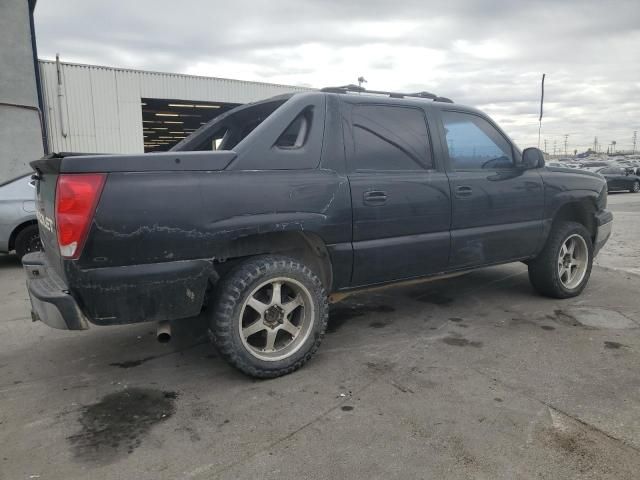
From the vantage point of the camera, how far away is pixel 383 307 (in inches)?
189

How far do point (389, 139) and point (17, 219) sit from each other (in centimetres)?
563

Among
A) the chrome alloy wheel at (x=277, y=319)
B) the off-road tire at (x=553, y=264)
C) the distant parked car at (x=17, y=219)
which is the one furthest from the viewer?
the distant parked car at (x=17, y=219)

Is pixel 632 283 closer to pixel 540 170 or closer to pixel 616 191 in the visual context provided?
pixel 540 170

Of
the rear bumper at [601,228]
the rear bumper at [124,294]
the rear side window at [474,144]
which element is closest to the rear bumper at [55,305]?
the rear bumper at [124,294]

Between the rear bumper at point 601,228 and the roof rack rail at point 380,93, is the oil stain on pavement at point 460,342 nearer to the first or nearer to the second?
the roof rack rail at point 380,93

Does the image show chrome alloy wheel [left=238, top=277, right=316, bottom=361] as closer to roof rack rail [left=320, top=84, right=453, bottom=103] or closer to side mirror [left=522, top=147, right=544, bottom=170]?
roof rack rail [left=320, top=84, right=453, bottom=103]

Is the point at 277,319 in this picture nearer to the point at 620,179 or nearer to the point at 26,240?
the point at 26,240

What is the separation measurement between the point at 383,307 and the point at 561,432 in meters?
2.40

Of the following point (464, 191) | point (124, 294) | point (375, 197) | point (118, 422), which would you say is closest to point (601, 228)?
point (464, 191)

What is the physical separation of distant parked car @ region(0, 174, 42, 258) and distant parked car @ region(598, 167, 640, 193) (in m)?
25.0

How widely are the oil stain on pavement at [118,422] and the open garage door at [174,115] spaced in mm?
16139

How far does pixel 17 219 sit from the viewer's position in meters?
6.79

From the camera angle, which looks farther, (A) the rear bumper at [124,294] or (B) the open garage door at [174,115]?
(B) the open garage door at [174,115]

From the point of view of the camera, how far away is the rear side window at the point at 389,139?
11.7ft
